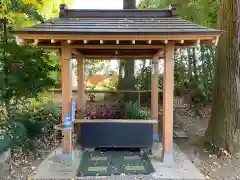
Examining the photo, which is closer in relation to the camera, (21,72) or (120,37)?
(120,37)

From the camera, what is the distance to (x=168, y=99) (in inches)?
188

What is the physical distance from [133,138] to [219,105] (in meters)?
1.78

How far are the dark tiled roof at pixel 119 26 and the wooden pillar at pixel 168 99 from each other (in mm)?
397

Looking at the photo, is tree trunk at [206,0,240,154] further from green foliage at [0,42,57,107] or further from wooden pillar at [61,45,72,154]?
green foliage at [0,42,57,107]

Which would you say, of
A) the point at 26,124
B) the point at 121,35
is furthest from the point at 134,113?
the point at 26,124

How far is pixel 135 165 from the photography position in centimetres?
471

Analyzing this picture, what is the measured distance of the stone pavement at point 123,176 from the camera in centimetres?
420

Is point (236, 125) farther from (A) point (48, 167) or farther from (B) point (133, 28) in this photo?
(A) point (48, 167)

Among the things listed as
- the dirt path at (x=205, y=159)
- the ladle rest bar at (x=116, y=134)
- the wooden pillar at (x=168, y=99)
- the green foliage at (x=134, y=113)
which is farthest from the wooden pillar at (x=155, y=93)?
the wooden pillar at (x=168, y=99)

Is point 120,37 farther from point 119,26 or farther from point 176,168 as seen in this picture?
point 176,168

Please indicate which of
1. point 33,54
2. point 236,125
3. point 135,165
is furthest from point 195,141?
point 33,54

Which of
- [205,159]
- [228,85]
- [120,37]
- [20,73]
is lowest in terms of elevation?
[205,159]

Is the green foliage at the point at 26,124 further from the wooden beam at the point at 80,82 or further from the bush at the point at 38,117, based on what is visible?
the wooden beam at the point at 80,82

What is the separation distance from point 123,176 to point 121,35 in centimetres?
208
